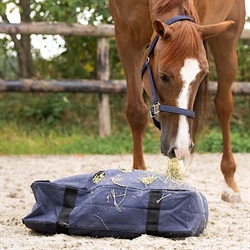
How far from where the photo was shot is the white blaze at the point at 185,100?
121 inches

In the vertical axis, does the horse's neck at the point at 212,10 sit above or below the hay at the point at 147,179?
above

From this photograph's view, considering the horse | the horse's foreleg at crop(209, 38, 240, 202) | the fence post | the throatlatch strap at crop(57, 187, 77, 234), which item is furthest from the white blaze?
the fence post

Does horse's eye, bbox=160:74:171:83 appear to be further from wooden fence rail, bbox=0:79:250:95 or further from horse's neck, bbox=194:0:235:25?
wooden fence rail, bbox=0:79:250:95

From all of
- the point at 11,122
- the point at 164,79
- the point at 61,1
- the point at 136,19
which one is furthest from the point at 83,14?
the point at 164,79

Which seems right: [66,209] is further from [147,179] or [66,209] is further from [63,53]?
[63,53]

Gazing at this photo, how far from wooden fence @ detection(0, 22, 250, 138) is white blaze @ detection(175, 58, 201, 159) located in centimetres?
434

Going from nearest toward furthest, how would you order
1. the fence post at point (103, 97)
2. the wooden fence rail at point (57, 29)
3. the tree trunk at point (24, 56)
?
the wooden fence rail at point (57, 29) < the fence post at point (103, 97) < the tree trunk at point (24, 56)

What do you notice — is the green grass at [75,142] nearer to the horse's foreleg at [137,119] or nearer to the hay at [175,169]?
the horse's foreleg at [137,119]

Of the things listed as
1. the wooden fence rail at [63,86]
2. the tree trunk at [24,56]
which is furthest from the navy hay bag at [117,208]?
the tree trunk at [24,56]

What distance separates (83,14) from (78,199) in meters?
5.27

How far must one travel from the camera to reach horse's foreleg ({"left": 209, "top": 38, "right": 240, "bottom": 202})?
4809 millimetres

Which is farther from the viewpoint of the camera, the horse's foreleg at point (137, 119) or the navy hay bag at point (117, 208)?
the horse's foreleg at point (137, 119)

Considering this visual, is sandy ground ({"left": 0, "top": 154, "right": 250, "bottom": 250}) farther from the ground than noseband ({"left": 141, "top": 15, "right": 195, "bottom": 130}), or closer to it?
closer to it

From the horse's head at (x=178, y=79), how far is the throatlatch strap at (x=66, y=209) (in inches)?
19.3
